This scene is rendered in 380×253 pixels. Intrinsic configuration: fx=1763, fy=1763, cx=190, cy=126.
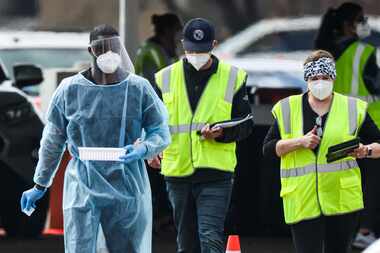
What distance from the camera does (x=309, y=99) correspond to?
1014cm

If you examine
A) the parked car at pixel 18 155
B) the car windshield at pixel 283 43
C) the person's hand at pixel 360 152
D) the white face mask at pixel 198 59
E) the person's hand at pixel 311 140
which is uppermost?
the white face mask at pixel 198 59

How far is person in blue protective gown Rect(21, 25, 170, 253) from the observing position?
9.39 metres

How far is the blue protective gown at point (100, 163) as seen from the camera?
9391 mm

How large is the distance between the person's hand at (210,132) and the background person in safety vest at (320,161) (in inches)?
29.9

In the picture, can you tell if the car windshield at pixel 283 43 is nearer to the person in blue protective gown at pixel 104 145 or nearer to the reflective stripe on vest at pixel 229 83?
the reflective stripe on vest at pixel 229 83

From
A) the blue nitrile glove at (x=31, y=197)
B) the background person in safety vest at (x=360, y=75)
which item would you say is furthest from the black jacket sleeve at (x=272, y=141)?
the background person in safety vest at (x=360, y=75)

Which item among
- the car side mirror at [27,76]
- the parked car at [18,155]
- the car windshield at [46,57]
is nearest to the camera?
the parked car at [18,155]

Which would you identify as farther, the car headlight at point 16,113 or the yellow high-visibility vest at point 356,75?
the car headlight at point 16,113

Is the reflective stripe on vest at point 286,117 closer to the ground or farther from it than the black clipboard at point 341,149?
farther from it

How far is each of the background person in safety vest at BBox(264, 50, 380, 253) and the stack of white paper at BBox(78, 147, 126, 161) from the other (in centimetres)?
114

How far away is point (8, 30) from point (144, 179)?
19.2 m

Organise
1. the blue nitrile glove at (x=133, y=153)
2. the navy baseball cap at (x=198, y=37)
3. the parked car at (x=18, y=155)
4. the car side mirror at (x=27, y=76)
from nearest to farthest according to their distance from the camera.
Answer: the blue nitrile glove at (x=133, y=153), the navy baseball cap at (x=198, y=37), the parked car at (x=18, y=155), the car side mirror at (x=27, y=76)

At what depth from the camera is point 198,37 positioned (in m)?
11.0

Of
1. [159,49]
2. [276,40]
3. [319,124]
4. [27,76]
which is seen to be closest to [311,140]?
[319,124]
